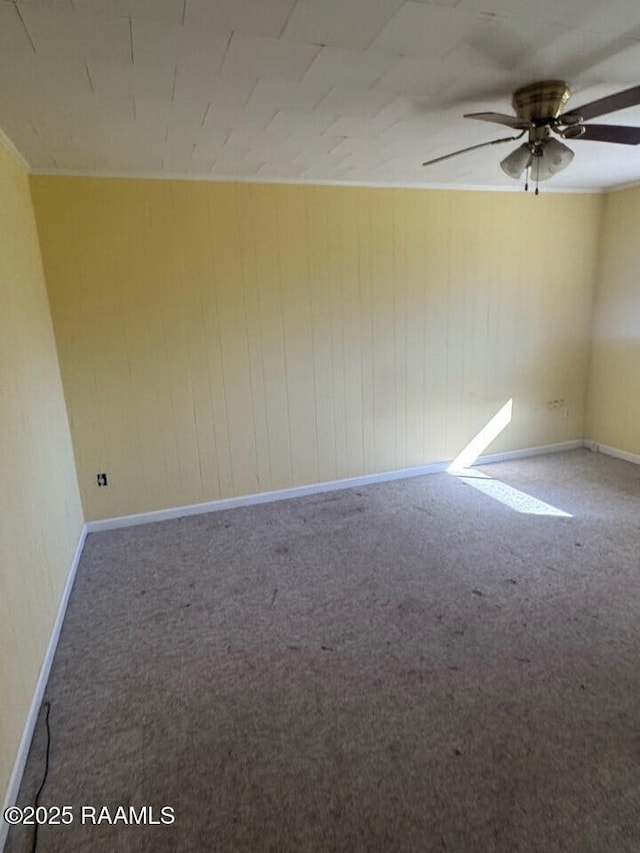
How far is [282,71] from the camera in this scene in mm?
1831

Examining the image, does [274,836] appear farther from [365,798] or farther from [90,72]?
[90,72]

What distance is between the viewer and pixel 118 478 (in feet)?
11.5

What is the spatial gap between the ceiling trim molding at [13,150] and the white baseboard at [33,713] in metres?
2.28

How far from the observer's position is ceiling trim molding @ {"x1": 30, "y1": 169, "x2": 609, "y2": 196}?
10.0ft

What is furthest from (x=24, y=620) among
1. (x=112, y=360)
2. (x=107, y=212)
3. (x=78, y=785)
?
(x=107, y=212)

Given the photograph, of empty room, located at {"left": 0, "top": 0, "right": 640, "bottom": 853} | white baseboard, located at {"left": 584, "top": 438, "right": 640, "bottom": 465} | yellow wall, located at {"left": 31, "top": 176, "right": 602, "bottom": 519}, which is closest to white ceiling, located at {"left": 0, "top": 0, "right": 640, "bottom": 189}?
empty room, located at {"left": 0, "top": 0, "right": 640, "bottom": 853}

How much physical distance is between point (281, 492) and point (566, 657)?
7.69 ft

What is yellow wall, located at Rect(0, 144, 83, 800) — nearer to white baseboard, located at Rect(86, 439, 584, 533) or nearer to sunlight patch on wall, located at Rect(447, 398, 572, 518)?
white baseboard, located at Rect(86, 439, 584, 533)

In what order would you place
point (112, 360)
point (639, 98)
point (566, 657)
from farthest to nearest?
1. point (112, 360)
2. point (566, 657)
3. point (639, 98)

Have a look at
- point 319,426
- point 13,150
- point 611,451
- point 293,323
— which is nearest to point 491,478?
point 611,451

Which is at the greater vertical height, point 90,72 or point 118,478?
point 90,72

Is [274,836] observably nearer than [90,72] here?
Yes

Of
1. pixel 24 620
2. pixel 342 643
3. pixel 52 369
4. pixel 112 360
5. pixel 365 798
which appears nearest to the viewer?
pixel 365 798

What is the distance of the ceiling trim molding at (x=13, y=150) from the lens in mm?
2391
